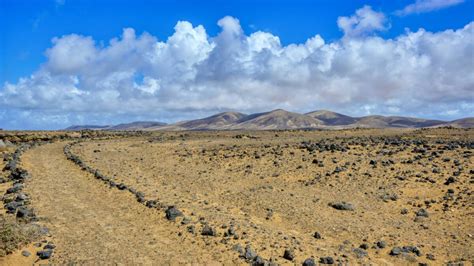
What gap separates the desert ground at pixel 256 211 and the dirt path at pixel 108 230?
0.04 m

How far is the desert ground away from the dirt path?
0.04 meters

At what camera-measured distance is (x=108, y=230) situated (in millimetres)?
14211

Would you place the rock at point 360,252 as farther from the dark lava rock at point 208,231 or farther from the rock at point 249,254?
the dark lava rock at point 208,231

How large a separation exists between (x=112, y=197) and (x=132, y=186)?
2540mm

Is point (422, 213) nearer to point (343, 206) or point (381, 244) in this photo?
point (343, 206)

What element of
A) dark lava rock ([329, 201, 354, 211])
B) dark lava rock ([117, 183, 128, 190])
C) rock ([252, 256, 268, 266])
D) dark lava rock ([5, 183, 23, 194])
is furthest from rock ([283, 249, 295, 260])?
dark lava rock ([5, 183, 23, 194])

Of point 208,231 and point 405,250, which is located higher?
point 208,231

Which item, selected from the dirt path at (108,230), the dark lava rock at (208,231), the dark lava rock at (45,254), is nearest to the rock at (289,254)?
the dirt path at (108,230)

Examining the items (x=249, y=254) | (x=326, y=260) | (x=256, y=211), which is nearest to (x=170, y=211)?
(x=256, y=211)

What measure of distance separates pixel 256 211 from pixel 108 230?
5.92 metres

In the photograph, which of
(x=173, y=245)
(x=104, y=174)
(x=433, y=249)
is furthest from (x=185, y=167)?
(x=433, y=249)

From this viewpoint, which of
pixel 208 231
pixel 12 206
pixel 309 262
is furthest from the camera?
pixel 12 206

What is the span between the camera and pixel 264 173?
2458 centimetres

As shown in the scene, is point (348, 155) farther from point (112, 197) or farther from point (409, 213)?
point (112, 197)
